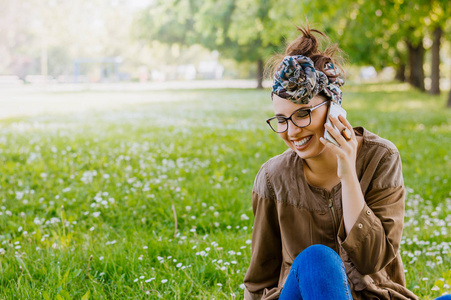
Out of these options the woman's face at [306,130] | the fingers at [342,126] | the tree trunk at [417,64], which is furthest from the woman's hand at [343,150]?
the tree trunk at [417,64]

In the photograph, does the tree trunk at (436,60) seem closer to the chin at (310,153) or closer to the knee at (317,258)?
the chin at (310,153)

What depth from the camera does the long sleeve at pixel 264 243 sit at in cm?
247

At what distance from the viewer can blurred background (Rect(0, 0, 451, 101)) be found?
54.4 ft

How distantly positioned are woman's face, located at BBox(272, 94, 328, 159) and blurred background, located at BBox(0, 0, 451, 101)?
60 centimetres

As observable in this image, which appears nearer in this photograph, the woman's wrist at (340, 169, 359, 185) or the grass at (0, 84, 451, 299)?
the woman's wrist at (340, 169, 359, 185)

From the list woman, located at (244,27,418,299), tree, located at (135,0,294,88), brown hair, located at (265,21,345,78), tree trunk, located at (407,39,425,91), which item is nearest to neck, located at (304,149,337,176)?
woman, located at (244,27,418,299)

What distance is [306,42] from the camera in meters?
2.38

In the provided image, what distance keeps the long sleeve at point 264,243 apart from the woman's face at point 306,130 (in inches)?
10.2

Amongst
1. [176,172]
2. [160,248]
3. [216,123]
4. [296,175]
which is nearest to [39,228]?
[160,248]

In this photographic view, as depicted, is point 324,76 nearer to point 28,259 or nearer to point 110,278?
point 110,278

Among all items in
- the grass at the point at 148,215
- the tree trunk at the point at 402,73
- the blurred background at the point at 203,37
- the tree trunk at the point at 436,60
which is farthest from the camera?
the tree trunk at the point at 402,73

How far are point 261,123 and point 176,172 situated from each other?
6.66 m

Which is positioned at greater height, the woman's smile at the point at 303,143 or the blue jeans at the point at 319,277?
the woman's smile at the point at 303,143

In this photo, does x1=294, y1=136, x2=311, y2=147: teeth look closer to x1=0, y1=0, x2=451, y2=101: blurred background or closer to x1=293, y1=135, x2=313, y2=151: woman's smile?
x1=293, y1=135, x2=313, y2=151: woman's smile
